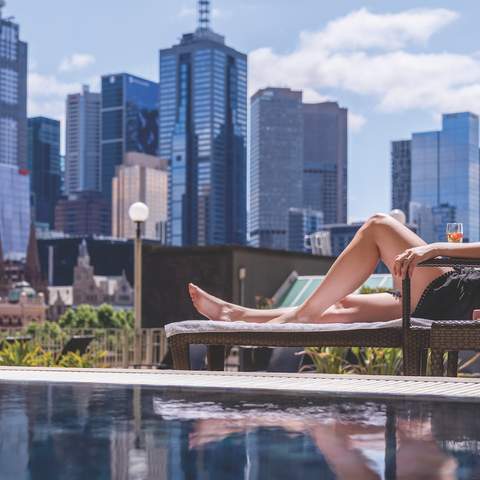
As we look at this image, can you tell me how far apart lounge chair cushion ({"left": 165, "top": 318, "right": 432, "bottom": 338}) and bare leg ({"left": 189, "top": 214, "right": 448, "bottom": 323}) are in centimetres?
19

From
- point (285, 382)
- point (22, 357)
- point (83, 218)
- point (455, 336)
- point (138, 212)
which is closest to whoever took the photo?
point (285, 382)

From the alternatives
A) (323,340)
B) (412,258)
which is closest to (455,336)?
(412,258)

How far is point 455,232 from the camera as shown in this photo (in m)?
4.00

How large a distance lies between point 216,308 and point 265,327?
1.22 feet

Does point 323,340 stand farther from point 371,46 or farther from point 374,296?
point 371,46

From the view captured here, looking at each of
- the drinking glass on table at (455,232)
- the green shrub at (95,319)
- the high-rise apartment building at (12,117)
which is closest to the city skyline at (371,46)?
the high-rise apartment building at (12,117)

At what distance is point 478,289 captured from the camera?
3.55m

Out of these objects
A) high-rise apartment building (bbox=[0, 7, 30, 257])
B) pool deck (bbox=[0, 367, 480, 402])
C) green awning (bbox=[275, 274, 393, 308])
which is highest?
high-rise apartment building (bbox=[0, 7, 30, 257])

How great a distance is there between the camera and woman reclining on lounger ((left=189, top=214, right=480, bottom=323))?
11.5ft

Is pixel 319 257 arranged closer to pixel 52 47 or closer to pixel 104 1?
pixel 104 1

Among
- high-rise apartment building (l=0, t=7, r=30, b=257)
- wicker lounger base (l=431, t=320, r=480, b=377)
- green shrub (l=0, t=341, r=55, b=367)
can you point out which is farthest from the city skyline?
wicker lounger base (l=431, t=320, r=480, b=377)

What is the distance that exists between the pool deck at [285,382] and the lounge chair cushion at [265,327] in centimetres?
65

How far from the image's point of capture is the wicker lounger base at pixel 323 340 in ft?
10.2

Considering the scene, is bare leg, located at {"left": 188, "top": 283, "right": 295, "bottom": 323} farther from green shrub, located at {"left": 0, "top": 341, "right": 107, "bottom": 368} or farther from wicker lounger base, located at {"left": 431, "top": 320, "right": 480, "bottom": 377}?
green shrub, located at {"left": 0, "top": 341, "right": 107, "bottom": 368}
